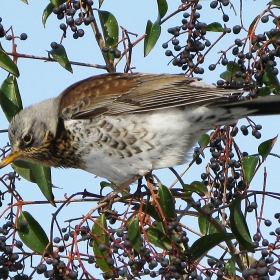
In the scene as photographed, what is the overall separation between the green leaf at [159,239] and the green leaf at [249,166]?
607 millimetres

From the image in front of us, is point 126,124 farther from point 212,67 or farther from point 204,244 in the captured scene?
point 204,244

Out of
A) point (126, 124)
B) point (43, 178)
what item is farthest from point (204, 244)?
point (126, 124)

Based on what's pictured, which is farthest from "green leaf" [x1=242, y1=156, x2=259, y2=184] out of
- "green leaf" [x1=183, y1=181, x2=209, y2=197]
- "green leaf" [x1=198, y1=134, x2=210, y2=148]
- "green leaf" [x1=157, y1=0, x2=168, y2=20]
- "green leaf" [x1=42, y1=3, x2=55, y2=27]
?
"green leaf" [x1=42, y1=3, x2=55, y2=27]

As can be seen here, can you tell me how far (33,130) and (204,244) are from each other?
176cm

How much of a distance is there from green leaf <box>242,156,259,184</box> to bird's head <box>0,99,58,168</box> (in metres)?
1.42

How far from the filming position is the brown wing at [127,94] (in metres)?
4.20

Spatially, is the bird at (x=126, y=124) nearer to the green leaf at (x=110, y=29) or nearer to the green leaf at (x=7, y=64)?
the green leaf at (x=110, y=29)

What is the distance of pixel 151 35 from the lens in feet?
12.9

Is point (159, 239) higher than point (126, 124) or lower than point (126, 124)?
lower

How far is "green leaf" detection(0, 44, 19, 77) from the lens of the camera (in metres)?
3.67

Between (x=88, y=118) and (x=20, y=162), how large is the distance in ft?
1.75

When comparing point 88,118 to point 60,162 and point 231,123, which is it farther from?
point 231,123

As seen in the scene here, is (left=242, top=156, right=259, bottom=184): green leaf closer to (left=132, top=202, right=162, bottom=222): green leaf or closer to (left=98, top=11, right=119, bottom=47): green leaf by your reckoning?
(left=132, top=202, right=162, bottom=222): green leaf

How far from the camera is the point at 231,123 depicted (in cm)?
399
